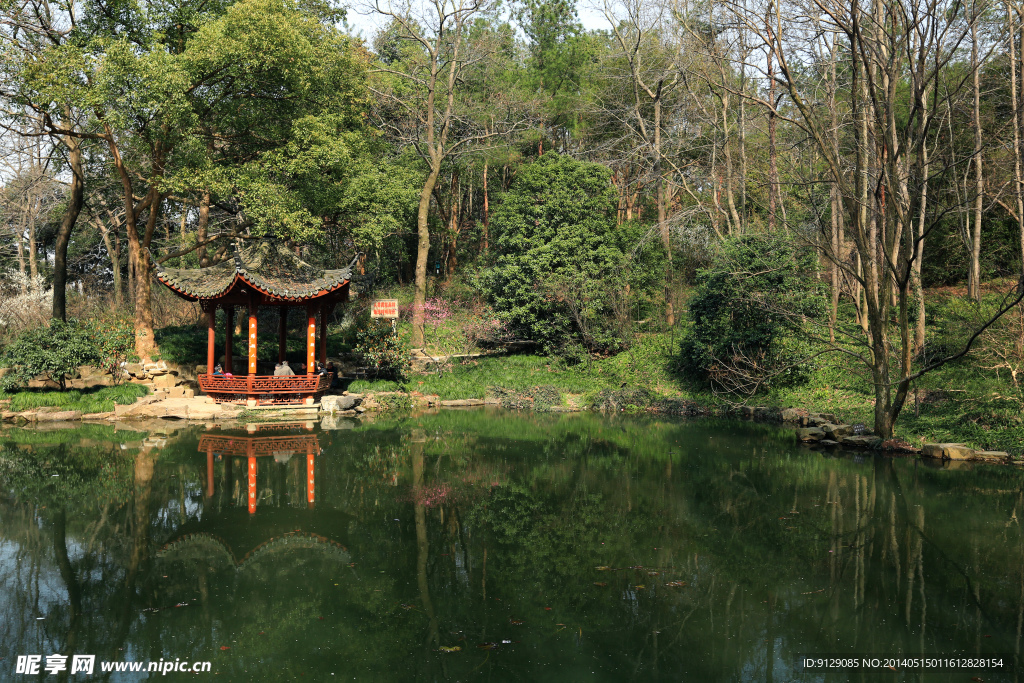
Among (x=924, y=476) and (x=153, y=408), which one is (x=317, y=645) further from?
(x=153, y=408)

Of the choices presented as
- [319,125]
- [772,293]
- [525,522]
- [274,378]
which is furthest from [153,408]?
[772,293]

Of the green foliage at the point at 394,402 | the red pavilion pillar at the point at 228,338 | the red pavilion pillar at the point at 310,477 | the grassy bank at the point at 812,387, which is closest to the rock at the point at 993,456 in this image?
the grassy bank at the point at 812,387

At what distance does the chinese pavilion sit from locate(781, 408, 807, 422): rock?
9.70 metres

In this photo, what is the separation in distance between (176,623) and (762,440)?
32.2ft

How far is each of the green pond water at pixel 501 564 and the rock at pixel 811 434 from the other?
58.0 inches

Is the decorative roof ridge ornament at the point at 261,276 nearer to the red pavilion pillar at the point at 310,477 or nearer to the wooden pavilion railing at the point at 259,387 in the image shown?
the wooden pavilion railing at the point at 259,387

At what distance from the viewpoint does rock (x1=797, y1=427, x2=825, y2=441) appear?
1158 cm

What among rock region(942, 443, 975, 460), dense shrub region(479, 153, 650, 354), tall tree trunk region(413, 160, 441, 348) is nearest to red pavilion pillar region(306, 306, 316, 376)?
tall tree trunk region(413, 160, 441, 348)

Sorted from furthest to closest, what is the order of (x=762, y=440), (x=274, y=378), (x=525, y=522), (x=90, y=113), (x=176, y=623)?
(x=90, y=113), (x=274, y=378), (x=762, y=440), (x=525, y=522), (x=176, y=623)

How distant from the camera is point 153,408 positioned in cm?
1354

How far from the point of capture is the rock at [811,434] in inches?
456

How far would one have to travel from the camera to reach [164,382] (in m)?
15.8

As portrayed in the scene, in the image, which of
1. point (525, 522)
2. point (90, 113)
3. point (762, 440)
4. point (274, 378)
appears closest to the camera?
point (525, 522)

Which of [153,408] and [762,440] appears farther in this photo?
[153,408]
